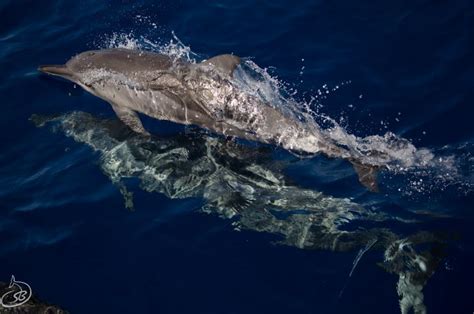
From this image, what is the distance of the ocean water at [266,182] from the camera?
7.75 meters

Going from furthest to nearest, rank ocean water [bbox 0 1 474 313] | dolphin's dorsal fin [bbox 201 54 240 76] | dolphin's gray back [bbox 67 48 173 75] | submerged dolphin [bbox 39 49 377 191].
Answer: dolphin's gray back [bbox 67 48 173 75]
dolphin's dorsal fin [bbox 201 54 240 76]
submerged dolphin [bbox 39 49 377 191]
ocean water [bbox 0 1 474 313]

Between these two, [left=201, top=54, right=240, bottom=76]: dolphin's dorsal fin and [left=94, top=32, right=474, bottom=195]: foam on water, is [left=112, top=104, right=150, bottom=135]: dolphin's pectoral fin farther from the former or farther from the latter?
[left=201, top=54, right=240, bottom=76]: dolphin's dorsal fin

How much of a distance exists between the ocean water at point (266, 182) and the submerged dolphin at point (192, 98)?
273mm

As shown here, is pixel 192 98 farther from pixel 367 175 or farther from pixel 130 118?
pixel 367 175

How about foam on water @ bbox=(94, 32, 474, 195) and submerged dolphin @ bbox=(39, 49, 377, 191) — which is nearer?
foam on water @ bbox=(94, 32, 474, 195)

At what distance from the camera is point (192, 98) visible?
379 inches

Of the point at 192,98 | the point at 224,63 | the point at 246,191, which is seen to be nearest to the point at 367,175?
the point at 246,191

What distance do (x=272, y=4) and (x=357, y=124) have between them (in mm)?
4691

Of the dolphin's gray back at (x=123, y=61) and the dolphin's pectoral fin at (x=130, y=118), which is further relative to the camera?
the dolphin's pectoral fin at (x=130, y=118)

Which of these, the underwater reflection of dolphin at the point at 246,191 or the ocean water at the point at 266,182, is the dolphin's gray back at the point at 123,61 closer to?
the ocean water at the point at 266,182

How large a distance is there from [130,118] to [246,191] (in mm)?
2821

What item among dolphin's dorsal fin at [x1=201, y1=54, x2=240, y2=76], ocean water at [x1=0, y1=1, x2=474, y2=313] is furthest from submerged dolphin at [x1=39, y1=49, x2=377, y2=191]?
ocean water at [x1=0, y1=1, x2=474, y2=313]

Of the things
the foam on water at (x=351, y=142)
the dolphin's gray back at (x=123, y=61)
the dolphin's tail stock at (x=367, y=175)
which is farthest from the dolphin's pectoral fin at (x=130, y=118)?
the dolphin's tail stock at (x=367, y=175)

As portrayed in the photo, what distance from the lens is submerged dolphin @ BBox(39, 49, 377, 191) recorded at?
910 cm
